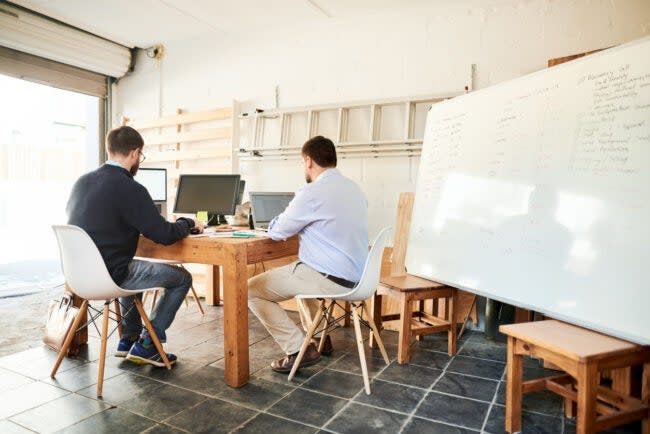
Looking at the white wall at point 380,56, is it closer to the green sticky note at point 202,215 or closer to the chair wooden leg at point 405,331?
the green sticky note at point 202,215

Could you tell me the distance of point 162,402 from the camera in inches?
79.1

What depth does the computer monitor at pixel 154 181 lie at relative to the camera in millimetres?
3408

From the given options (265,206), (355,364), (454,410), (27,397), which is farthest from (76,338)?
(454,410)

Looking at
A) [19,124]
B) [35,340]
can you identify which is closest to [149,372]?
[35,340]

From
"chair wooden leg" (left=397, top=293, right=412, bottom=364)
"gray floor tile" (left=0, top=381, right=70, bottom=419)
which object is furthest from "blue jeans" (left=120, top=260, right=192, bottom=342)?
"chair wooden leg" (left=397, top=293, right=412, bottom=364)

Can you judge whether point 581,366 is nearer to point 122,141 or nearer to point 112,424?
point 112,424

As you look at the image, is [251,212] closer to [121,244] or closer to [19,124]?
[121,244]

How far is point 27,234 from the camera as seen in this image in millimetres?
6375

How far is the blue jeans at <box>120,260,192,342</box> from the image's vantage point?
230 cm

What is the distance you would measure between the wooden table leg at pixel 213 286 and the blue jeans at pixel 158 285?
1.18 m

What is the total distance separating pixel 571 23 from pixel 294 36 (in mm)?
2229

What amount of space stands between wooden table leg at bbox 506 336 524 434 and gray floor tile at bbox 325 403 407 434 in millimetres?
428

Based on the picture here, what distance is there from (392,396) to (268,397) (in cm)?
60

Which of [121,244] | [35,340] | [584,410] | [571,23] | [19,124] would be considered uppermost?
[571,23]
